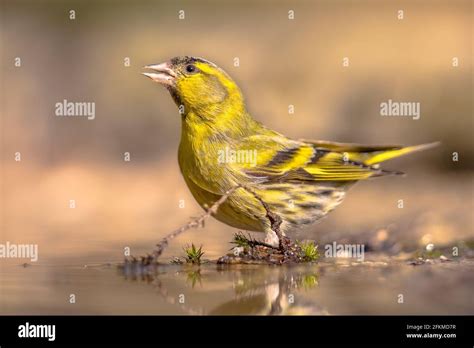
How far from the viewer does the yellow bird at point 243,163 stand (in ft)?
21.9

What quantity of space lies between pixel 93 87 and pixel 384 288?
28.1 feet

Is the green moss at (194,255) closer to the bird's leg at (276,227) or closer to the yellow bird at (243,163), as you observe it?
the yellow bird at (243,163)

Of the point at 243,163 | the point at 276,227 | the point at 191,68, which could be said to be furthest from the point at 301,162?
the point at 191,68

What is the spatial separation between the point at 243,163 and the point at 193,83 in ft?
2.43

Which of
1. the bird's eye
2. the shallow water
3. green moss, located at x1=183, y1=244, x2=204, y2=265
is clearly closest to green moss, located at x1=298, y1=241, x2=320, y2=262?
the shallow water

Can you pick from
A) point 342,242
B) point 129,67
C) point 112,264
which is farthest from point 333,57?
point 112,264

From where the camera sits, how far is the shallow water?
504cm

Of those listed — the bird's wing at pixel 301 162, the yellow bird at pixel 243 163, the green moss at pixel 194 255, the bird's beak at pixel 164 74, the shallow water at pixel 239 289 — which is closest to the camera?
the shallow water at pixel 239 289

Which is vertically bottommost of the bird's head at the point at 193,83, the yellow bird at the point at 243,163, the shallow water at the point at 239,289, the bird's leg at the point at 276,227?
the shallow water at the point at 239,289

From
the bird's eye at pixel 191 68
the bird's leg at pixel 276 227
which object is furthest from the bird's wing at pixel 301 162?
the bird's eye at pixel 191 68

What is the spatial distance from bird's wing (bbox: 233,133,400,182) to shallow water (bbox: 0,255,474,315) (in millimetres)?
970

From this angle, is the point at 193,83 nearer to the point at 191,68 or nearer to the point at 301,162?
the point at 191,68

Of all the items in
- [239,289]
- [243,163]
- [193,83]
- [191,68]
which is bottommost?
[239,289]

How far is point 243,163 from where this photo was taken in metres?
6.93
